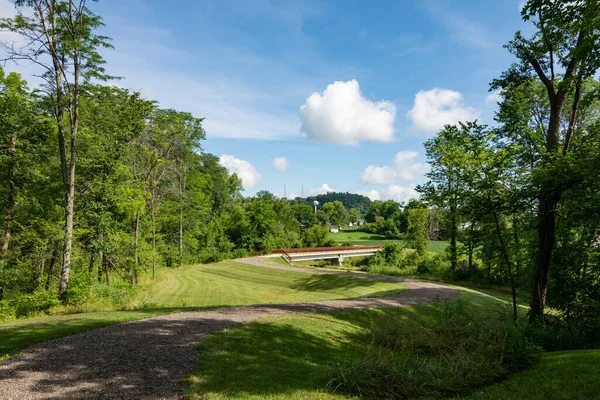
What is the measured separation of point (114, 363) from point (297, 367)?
11.7ft

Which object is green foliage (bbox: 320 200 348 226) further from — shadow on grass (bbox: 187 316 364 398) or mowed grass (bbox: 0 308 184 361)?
shadow on grass (bbox: 187 316 364 398)

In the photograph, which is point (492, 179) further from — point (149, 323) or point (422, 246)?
point (422, 246)

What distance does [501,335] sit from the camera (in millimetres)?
7594

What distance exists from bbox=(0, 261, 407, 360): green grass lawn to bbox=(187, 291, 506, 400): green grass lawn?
3924mm

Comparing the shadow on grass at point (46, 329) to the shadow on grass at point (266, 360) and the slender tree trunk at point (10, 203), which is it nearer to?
the shadow on grass at point (266, 360)

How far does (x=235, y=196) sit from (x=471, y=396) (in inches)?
2299

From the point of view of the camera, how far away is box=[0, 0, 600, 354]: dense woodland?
9.91 m

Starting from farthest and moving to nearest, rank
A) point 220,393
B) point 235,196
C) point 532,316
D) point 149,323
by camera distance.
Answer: point 235,196
point 532,316
point 149,323
point 220,393

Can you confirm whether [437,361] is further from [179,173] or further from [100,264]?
[179,173]

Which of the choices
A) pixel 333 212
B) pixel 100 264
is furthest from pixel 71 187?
pixel 333 212

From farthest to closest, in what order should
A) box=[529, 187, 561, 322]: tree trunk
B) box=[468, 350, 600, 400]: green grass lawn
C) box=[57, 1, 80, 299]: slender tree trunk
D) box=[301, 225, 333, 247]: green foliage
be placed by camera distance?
box=[301, 225, 333, 247]: green foliage → box=[57, 1, 80, 299]: slender tree trunk → box=[529, 187, 561, 322]: tree trunk → box=[468, 350, 600, 400]: green grass lawn

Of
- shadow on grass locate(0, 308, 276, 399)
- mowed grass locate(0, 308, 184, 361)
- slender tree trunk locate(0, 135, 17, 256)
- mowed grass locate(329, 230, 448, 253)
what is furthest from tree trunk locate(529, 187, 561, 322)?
mowed grass locate(329, 230, 448, 253)

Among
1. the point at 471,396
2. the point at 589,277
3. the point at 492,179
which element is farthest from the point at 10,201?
the point at 589,277

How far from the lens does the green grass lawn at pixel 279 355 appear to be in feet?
17.5
